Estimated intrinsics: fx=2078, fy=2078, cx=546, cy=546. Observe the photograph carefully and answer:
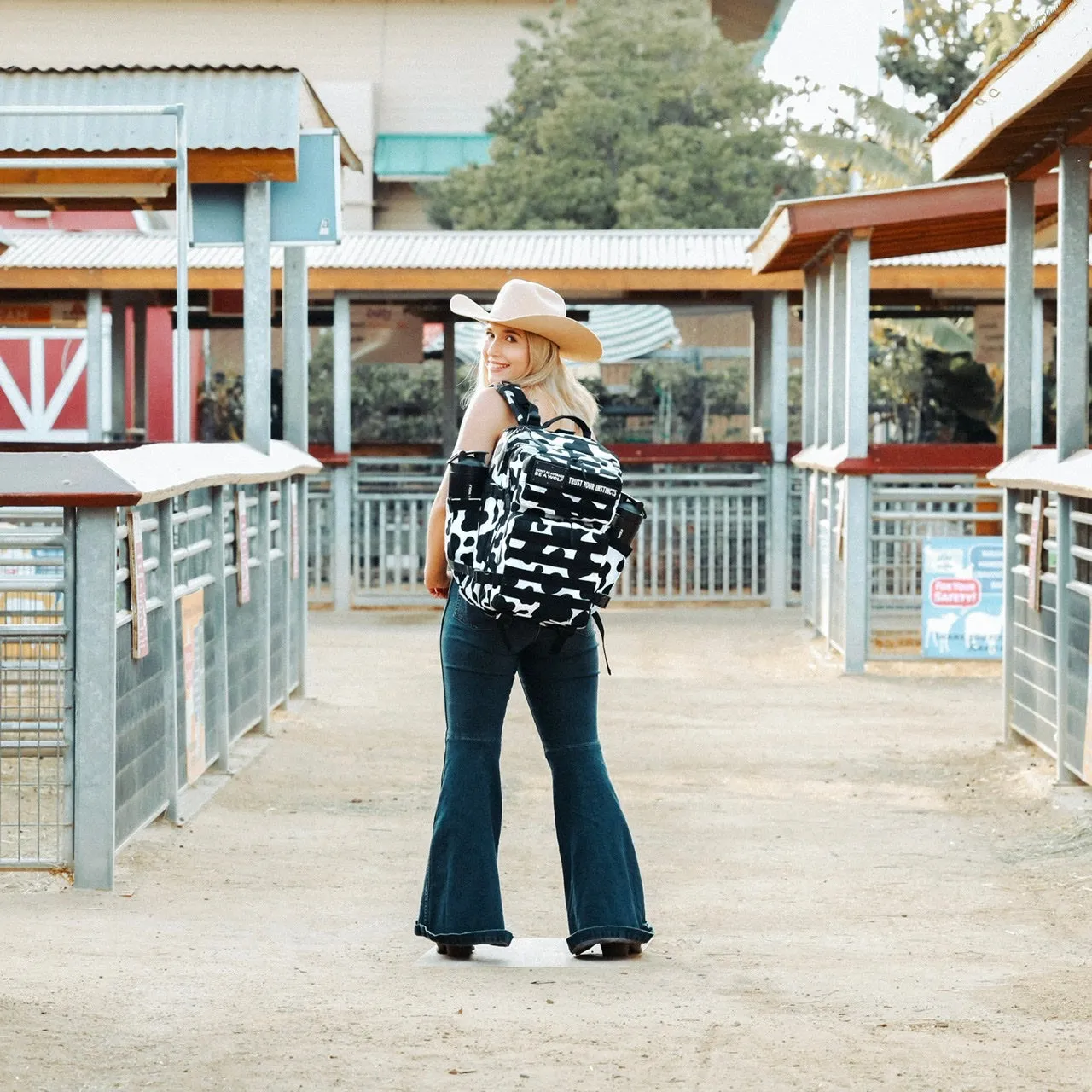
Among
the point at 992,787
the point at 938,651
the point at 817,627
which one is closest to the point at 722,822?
the point at 992,787

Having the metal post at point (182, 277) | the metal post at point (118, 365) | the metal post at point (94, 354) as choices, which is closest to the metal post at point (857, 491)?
the metal post at point (182, 277)

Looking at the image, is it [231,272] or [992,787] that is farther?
[231,272]

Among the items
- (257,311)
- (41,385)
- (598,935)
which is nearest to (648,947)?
(598,935)

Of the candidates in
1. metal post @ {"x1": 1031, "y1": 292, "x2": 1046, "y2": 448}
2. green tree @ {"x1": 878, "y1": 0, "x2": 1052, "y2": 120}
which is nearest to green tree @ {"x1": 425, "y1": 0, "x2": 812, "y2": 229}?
green tree @ {"x1": 878, "y1": 0, "x2": 1052, "y2": 120}

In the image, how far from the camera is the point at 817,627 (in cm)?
1538

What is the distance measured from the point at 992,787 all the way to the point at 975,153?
8.71 ft

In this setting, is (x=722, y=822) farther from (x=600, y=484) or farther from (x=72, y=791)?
(x=600, y=484)

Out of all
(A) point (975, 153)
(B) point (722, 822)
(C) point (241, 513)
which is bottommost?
(B) point (722, 822)

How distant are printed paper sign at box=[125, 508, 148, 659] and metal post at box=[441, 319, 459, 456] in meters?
13.0

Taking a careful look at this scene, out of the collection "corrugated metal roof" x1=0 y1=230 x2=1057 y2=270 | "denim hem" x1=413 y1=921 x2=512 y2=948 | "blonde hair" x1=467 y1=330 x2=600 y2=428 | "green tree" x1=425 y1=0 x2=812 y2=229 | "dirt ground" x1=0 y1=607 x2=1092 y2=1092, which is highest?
"green tree" x1=425 y1=0 x2=812 y2=229

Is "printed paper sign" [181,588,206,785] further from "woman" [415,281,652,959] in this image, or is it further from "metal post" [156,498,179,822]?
"woman" [415,281,652,959]

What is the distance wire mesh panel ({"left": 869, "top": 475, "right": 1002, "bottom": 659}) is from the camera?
1334 centimetres

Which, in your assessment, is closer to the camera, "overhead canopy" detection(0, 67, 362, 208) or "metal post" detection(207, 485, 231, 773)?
"metal post" detection(207, 485, 231, 773)

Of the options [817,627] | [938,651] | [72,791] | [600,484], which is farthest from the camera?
[817,627]
